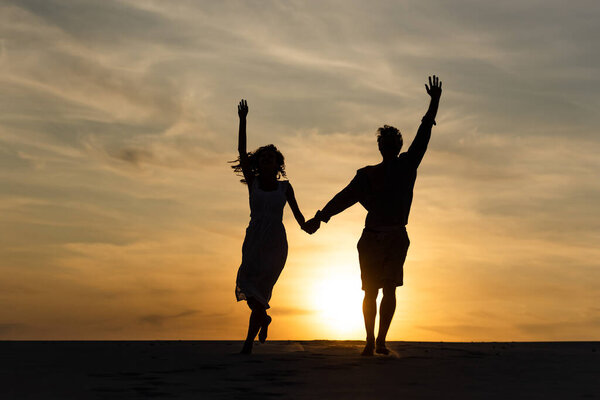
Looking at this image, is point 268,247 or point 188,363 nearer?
point 188,363

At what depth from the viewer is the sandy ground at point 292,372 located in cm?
621

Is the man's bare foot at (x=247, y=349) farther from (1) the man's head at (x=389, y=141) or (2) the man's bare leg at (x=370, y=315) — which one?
(1) the man's head at (x=389, y=141)

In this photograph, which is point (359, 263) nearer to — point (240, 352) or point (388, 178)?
point (388, 178)

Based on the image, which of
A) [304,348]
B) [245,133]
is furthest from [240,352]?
[245,133]

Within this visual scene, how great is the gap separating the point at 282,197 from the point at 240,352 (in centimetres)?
196

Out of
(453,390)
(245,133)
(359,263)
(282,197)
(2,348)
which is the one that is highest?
(245,133)

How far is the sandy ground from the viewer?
6.21m

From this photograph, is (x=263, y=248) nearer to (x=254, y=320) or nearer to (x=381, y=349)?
(x=254, y=320)

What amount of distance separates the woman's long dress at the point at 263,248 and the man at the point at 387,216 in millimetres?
1044

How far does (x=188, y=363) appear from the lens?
27.3 feet

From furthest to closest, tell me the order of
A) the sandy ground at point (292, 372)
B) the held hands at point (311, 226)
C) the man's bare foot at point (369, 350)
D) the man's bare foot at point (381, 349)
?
the held hands at point (311, 226) < the man's bare foot at point (381, 349) < the man's bare foot at point (369, 350) < the sandy ground at point (292, 372)

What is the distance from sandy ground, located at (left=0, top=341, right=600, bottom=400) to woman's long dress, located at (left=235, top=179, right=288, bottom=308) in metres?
0.81

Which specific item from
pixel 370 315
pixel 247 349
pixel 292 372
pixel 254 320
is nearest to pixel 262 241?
pixel 254 320

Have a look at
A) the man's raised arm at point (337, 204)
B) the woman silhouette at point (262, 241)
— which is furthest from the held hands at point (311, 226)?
the woman silhouette at point (262, 241)
